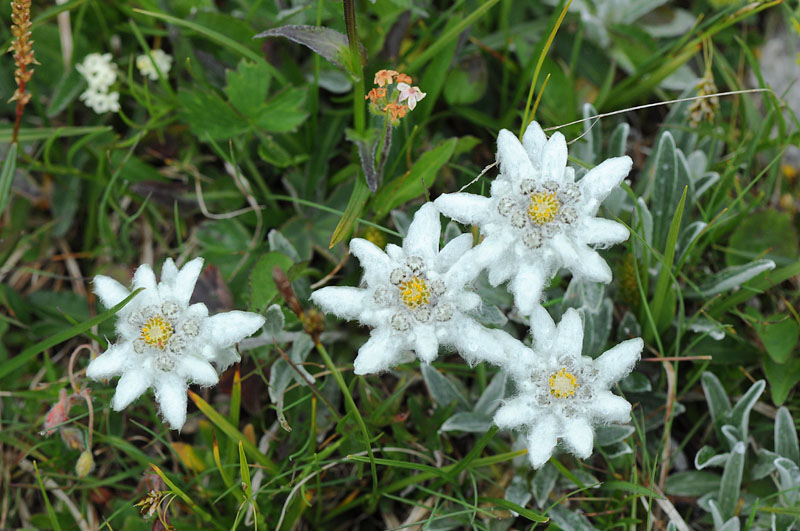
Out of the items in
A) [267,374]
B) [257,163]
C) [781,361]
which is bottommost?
[267,374]

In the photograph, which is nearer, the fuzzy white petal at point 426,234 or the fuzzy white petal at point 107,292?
the fuzzy white petal at point 426,234

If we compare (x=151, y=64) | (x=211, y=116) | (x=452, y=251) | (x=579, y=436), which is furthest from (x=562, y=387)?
(x=151, y=64)

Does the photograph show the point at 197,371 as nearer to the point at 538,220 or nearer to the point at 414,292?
the point at 414,292

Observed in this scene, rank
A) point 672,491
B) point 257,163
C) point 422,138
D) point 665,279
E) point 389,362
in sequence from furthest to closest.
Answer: point 257,163
point 422,138
point 672,491
point 665,279
point 389,362

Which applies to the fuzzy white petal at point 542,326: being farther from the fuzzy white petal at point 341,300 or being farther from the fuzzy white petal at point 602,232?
the fuzzy white petal at point 341,300

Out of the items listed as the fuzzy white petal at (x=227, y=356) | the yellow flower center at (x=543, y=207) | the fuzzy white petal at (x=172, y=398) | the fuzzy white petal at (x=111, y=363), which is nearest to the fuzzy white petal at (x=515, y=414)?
the yellow flower center at (x=543, y=207)

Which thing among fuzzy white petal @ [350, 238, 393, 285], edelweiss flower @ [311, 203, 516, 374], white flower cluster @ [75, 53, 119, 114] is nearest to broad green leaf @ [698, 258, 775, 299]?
edelweiss flower @ [311, 203, 516, 374]

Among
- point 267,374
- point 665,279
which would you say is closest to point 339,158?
point 267,374

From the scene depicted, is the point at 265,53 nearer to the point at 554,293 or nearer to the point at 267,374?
the point at 267,374
